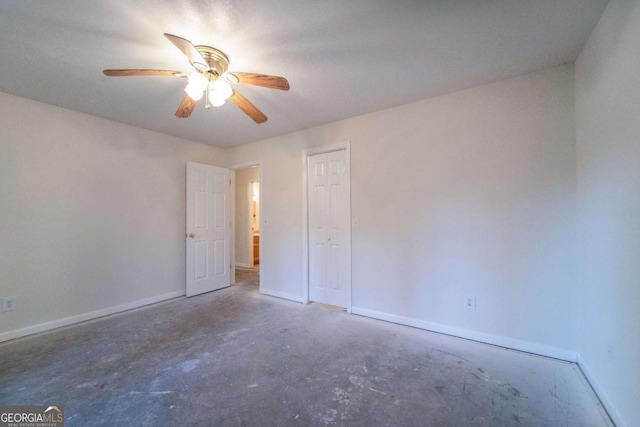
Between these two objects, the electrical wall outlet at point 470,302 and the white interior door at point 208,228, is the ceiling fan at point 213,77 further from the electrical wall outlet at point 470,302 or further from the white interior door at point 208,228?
the electrical wall outlet at point 470,302

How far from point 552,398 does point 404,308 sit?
1292 mm

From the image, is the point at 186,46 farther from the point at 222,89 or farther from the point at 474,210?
the point at 474,210

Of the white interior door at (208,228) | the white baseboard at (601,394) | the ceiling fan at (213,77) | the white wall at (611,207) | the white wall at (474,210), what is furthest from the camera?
the white interior door at (208,228)

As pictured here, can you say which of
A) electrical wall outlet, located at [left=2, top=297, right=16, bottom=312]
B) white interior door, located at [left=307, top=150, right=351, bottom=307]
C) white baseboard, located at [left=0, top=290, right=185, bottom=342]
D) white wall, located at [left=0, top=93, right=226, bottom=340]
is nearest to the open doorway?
white wall, located at [left=0, top=93, right=226, bottom=340]

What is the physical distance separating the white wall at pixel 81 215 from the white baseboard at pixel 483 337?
10.2 feet

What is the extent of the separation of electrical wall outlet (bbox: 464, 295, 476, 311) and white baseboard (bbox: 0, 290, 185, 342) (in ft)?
12.9

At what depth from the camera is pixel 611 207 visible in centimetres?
152

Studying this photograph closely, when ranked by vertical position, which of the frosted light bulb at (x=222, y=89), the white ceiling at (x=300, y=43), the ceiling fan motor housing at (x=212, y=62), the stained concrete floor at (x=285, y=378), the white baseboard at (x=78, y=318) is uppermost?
the white ceiling at (x=300, y=43)

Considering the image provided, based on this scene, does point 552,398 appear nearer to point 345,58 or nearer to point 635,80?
point 635,80

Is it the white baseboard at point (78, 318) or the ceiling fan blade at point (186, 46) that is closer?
the ceiling fan blade at point (186, 46)

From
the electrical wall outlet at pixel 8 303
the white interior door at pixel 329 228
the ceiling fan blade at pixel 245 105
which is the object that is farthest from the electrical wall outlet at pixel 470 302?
the electrical wall outlet at pixel 8 303

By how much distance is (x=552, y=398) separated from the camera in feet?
5.38

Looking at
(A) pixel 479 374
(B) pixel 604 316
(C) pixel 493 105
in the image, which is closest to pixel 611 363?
(B) pixel 604 316

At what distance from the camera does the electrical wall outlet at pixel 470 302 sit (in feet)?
7.87
